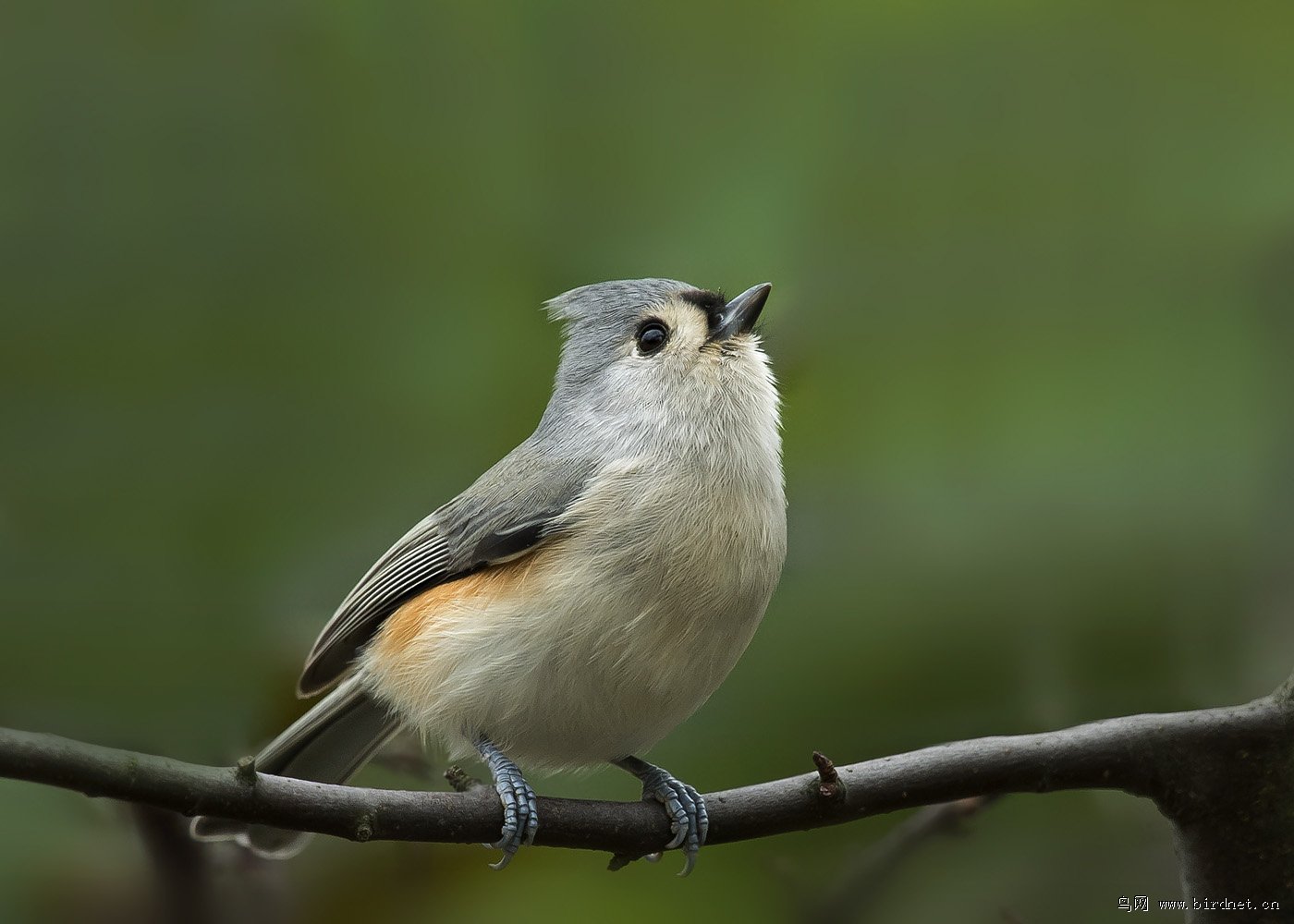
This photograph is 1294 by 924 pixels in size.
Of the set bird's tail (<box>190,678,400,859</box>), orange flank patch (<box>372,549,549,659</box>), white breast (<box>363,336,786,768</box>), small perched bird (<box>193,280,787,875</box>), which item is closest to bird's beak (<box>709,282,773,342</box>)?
small perched bird (<box>193,280,787,875</box>)

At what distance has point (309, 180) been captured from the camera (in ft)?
6.27

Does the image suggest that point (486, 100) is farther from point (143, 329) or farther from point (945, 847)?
point (945, 847)

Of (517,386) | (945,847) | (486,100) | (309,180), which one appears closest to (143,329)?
(309,180)

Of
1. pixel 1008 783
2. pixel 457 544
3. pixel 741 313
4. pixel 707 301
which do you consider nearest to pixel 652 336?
pixel 707 301

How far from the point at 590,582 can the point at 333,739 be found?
70 cm

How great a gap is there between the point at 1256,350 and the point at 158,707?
1579 mm

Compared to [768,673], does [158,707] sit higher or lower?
higher

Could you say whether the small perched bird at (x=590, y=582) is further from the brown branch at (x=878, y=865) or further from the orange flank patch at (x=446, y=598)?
the brown branch at (x=878, y=865)

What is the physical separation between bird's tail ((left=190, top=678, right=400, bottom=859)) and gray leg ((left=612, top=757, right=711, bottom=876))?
535mm

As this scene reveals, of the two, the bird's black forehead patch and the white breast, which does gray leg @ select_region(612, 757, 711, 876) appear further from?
the bird's black forehead patch

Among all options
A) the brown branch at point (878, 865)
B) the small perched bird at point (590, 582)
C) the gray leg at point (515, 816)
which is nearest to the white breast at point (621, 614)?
the small perched bird at point (590, 582)

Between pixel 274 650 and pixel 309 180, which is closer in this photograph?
pixel 274 650

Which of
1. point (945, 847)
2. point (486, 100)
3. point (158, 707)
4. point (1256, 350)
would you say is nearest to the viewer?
point (158, 707)

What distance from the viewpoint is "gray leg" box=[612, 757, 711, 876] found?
160 cm
